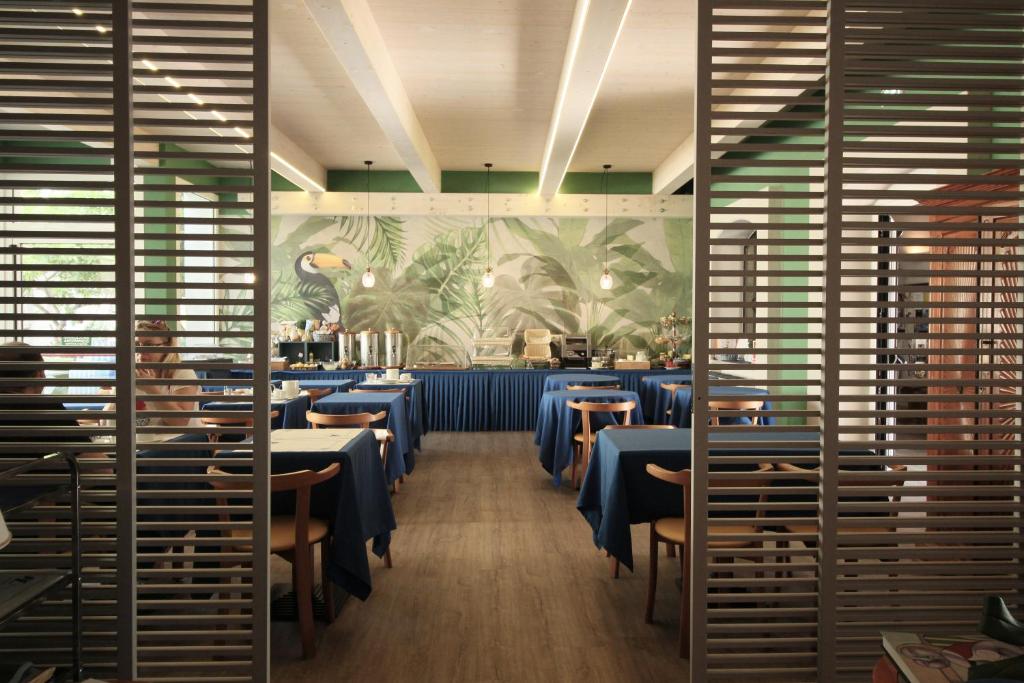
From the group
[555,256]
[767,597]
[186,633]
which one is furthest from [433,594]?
[555,256]

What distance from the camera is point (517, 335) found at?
9828 mm

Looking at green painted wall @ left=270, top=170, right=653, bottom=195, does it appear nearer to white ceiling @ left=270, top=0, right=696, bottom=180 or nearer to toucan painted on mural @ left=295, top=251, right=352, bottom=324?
white ceiling @ left=270, top=0, right=696, bottom=180

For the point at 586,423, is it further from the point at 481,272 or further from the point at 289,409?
the point at 481,272

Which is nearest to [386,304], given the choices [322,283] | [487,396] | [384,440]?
[322,283]

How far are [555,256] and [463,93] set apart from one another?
384cm

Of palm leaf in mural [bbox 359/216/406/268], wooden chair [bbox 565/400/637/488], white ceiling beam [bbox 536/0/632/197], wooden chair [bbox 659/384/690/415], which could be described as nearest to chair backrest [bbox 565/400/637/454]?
wooden chair [bbox 565/400/637/488]

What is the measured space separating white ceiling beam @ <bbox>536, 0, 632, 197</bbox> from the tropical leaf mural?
2686 millimetres

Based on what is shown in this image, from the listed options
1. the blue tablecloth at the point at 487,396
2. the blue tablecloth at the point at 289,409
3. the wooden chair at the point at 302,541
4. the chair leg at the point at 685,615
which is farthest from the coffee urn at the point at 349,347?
the chair leg at the point at 685,615

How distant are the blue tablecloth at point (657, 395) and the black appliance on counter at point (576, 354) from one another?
90cm

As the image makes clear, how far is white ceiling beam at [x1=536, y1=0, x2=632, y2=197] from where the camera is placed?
12.6 feet

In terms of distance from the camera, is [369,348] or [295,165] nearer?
[295,165]

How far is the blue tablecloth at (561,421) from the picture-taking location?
5.84 m

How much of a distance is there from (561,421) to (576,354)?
3.46 metres

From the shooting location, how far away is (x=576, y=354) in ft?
30.4
